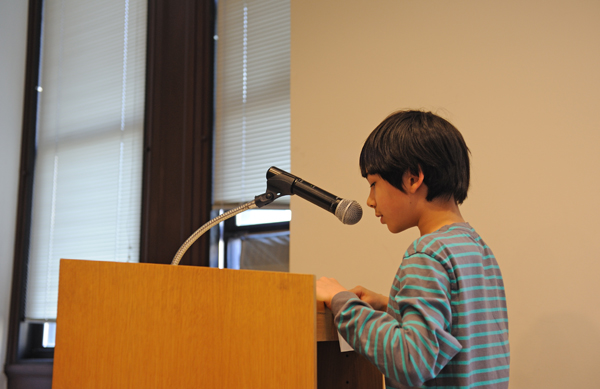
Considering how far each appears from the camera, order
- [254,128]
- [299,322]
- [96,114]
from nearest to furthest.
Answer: [299,322]
[254,128]
[96,114]

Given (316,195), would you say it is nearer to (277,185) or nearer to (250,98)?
(277,185)

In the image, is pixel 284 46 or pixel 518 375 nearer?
pixel 518 375

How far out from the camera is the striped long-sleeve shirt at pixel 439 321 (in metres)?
0.76

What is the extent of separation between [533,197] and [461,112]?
0.37m

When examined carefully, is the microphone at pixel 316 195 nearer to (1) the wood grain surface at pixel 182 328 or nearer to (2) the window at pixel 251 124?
(1) the wood grain surface at pixel 182 328

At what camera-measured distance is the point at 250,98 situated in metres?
2.34

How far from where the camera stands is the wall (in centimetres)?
270

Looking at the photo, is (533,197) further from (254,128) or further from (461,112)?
(254,128)

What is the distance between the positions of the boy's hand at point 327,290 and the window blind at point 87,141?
71.4 inches

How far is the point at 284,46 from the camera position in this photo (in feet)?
7.56

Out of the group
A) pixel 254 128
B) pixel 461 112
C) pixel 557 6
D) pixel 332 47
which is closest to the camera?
pixel 557 6

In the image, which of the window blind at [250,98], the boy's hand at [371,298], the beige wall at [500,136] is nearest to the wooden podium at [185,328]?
the boy's hand at [371,298]

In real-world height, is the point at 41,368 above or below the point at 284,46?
below

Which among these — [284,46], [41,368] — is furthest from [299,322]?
[41,368]
